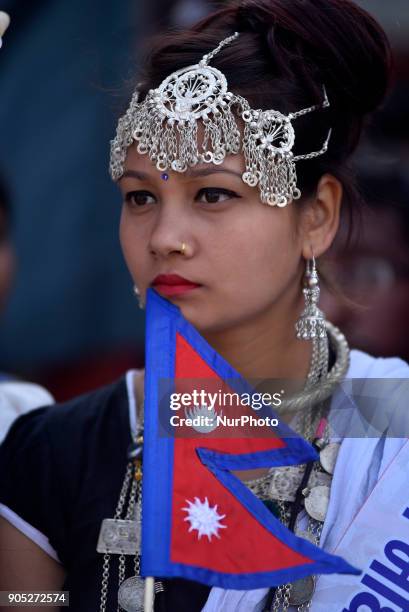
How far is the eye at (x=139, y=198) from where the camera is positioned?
222 cm

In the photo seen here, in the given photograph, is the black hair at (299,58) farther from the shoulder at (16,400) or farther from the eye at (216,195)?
the shoulder at (16,400)

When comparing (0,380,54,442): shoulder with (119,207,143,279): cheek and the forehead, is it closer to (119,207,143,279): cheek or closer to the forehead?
(119,207,143,279): cheek

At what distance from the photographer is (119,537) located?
2.18 metres

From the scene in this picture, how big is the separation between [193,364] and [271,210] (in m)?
0.43

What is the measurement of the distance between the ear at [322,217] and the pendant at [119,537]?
80 cm

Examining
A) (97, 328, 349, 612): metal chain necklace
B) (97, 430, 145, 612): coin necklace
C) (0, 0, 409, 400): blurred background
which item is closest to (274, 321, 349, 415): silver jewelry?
(97, 328, 349, 612): metal chain necklace

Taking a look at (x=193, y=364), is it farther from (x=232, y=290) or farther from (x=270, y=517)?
(x=270, y=517)

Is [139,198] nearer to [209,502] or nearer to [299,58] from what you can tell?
[299,58]

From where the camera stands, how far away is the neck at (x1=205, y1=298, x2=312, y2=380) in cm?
230

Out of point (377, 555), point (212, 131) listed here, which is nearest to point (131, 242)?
point (212, 131)

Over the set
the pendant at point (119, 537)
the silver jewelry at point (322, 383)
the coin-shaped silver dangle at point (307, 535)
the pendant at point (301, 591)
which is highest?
the silver jewelry at point (322, 383)

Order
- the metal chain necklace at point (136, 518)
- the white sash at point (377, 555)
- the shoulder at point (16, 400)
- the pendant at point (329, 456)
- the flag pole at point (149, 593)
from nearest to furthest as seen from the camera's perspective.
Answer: the flag pole at point (149, 593) < the white sash at point (377, 555) < the metal chain necklace at point (136, 518) < the pendant at point (329, 456) < the shoulder at point (16, 400)

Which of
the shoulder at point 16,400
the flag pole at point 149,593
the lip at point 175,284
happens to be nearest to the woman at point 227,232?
the lip at point 175,284

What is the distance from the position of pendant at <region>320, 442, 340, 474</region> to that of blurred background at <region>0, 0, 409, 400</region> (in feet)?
6.00
